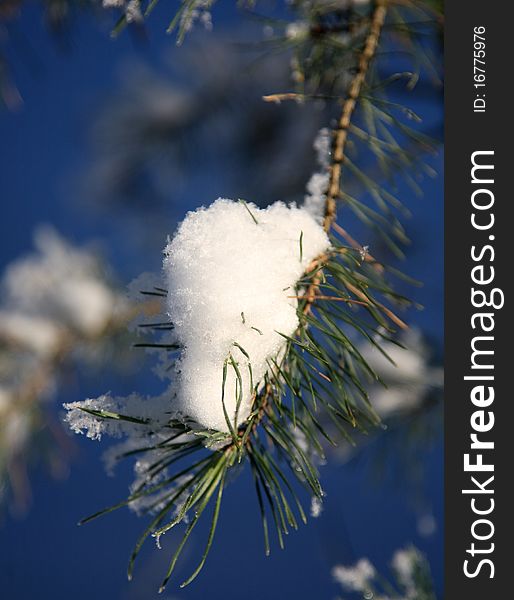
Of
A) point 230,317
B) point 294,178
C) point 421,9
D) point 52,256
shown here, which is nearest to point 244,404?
point 230,317

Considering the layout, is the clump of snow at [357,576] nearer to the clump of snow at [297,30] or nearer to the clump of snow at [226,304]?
the clump of snow at [226,304]

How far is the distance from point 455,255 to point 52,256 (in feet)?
1.38

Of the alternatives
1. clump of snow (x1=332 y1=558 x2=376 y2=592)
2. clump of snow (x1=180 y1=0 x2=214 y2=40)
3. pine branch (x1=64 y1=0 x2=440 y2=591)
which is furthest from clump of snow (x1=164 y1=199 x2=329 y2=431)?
clump of snow (x1=332 y1=558 x2=376 y2=592)

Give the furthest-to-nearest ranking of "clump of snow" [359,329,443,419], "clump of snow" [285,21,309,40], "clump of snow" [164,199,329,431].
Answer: "clump of snow" [359,329,443,419] → "clump of snow" [285,21,309,40] → "clump of snow" [164,199,329,431]

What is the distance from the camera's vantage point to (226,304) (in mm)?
250

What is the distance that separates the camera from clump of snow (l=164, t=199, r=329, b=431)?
0.25m

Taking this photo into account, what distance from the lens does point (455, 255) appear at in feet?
1.39

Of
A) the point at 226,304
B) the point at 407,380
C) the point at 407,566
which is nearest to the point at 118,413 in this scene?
the point at 226,304

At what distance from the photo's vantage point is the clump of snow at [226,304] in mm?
248

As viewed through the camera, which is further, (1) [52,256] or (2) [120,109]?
(2) [120,109]

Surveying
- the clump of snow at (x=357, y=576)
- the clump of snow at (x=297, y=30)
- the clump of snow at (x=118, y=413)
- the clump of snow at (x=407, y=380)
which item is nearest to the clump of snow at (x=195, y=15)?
the clump of snow at (x=297, y=30)

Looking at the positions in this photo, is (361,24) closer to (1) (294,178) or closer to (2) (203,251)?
(2) (203,251)

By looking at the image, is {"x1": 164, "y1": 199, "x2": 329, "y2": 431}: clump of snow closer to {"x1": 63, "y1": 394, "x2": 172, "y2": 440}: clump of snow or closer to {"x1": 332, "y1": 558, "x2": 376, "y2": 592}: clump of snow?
{"x1": 63, "y1": 394, "x2": 172, "y2": 440}: clump of snow

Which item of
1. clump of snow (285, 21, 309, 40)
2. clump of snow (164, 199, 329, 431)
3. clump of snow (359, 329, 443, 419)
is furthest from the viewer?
clump of snow (359, 329, 443, 419)
